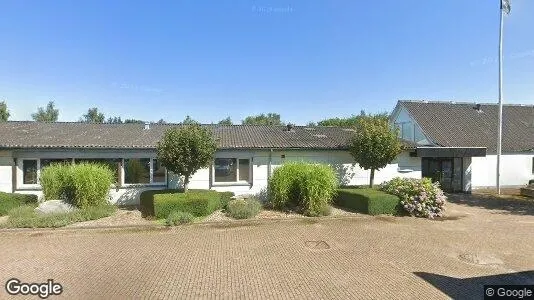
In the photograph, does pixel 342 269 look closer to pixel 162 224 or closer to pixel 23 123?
pixel 162 224

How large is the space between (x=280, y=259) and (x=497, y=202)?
15310 millimetres

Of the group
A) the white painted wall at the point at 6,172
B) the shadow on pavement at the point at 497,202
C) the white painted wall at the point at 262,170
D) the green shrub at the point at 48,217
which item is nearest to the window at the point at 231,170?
the white painted wall at the point at 262,170

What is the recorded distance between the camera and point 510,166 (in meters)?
22.5

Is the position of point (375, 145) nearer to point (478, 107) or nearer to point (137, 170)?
point (137, 170)

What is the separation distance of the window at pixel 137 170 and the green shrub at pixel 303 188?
6.53 meters

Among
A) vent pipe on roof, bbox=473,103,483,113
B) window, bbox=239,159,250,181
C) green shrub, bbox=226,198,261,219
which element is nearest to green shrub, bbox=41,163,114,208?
green shrub, bbox=226,198,261,219

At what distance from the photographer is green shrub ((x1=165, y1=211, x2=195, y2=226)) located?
1212 centimetres

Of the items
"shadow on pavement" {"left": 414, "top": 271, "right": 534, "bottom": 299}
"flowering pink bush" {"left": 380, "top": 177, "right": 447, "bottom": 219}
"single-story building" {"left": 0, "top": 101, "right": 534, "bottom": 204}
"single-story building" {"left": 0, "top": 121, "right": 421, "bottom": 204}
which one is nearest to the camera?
→ "shadow on pavement" {"left": 414, "top": 271, "right": 534, "bottom": 299}

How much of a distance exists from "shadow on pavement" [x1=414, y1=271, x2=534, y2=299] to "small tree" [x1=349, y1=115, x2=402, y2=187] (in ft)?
29.5

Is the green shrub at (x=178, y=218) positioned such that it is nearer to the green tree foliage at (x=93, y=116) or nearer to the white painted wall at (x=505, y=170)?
the white painted wall at (x=505, y=170)

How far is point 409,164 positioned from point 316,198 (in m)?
8.47

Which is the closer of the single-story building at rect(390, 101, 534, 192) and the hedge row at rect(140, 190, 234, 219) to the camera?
the hedge row at rect(140, 190, 234, 219)

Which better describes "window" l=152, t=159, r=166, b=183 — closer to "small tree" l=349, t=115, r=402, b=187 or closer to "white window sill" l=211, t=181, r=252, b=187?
"white window sill" l=211, t=181, r=252, b=187

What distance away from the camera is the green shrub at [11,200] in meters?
13.3
